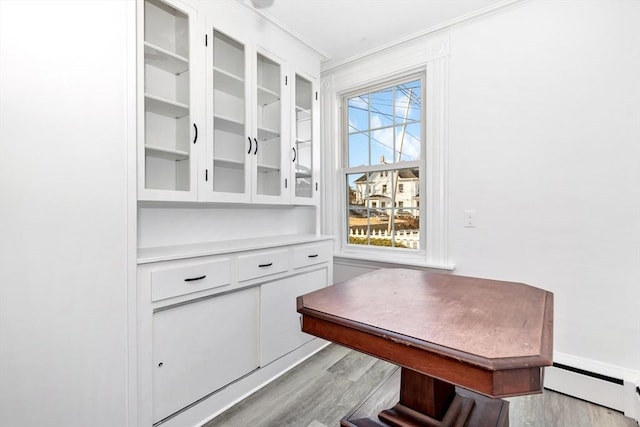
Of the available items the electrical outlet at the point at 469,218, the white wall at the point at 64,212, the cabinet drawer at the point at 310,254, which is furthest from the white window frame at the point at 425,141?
the white wall at the point at 64,212

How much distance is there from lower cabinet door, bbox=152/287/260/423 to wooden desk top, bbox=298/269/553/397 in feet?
2.44

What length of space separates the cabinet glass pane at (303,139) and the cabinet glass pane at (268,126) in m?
0.20

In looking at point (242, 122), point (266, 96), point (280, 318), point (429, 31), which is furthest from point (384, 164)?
point (280, 318)

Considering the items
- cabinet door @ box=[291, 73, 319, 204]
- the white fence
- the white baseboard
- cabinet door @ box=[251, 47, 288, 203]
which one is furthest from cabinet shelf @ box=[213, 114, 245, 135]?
the white baseboard

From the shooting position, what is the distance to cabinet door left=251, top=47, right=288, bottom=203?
2256mm

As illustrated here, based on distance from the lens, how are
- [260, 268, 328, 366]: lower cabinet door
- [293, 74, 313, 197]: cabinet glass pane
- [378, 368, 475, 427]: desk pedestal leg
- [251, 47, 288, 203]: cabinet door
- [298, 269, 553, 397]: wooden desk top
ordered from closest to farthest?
[298, 269, 553, 397]: wooden desk top, [378, 368, 475, 427]: desk pedestal leg, [260, 268, 328, 366]: lower cabinet door, [251, 47, 288, 203]: cabinet door, [293, 74, 313, 197]: cabinet glass pane

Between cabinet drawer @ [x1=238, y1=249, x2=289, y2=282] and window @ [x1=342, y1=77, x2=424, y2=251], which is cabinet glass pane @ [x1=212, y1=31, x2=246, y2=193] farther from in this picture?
window @ [x1=342, y1=77, x2=424, y2=251]

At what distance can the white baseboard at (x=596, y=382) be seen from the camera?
1.77 meters

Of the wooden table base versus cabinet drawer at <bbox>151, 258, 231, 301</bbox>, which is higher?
cabinet drawer at <bbox>151, 258, 231, 301</bbox>

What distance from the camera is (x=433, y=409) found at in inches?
50.0

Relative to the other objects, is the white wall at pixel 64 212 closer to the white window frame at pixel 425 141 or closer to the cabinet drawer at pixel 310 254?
the cabinet drawer at pixel 310 254

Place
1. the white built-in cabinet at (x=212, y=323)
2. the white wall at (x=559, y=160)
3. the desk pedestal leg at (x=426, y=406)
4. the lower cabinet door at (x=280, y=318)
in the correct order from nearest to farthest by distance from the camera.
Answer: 1. the desk pedestal leg at (x=426, y=406)
2. the white built-in cabinet at (x=212, y=323)
3. the white wall at (x=559, y=160)
4. the lower cabinet door at (x=280, y=318)

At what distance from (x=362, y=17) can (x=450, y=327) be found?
7.52 ft

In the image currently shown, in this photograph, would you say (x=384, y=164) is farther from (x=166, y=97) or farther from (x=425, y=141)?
(x=166, y=97)
